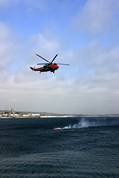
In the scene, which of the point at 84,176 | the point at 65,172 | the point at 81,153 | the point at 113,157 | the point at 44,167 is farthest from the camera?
the point at 81,153

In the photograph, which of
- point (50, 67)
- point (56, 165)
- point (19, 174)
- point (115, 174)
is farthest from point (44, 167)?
point (50, 67)

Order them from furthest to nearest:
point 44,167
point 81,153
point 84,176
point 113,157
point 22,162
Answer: point 81,153 → point 113,157 → point 22,162 → point 44,167 → point 84,176

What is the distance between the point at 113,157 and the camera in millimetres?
82688

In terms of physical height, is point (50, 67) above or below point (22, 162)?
above

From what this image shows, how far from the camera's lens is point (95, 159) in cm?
7944

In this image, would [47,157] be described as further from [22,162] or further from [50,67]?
[50,67]

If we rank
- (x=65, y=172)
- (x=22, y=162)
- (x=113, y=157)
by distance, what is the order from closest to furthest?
(x=65, y=172)
(x=22, y=162)
(x=113, y=157)

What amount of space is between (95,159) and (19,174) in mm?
20617

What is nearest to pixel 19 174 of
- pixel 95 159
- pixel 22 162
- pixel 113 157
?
pixel 22 162

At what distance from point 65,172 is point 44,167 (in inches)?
230

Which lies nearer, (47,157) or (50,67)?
(50,67)

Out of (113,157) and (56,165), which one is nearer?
(56,165)

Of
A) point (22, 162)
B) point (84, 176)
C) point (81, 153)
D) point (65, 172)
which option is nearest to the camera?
point (84, 176)

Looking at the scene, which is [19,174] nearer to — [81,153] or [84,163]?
[84,163]
